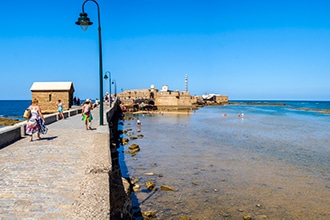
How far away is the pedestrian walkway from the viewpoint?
4.21m

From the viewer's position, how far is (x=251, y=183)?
36.1ft

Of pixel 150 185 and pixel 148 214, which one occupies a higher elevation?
pixel 150 185

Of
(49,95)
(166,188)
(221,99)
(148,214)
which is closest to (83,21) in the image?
(166,188)

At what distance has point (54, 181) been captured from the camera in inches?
226

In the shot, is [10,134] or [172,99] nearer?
[10,134]

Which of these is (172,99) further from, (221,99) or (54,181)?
(54,181)

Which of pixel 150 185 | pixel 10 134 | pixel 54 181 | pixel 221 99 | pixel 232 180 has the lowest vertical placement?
pixel 232 180

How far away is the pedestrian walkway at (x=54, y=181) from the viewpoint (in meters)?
4.21

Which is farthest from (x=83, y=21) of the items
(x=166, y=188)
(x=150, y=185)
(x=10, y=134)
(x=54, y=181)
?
(x=54, y=181)

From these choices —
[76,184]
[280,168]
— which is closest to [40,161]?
[76,184]

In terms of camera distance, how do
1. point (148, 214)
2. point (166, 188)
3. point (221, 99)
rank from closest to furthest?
point (148, 214), point (166, 188), point (221, 99)

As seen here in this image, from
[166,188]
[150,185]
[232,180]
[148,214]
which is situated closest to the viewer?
[148,214]

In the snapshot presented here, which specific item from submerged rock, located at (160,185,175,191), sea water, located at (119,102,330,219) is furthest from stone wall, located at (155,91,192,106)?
submerged rock, located at (160,185,175,191)

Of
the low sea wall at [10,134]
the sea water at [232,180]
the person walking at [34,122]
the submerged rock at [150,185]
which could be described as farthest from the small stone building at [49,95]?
the submerged rock at [150,185]
